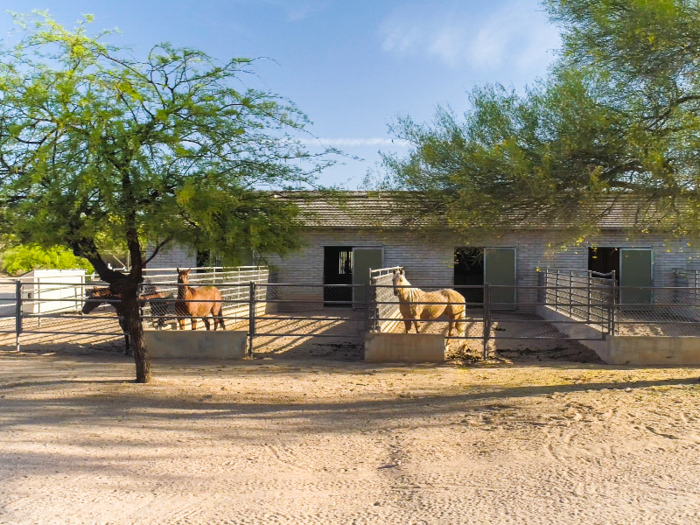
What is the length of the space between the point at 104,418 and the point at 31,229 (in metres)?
2.30

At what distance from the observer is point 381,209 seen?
10.1 metres

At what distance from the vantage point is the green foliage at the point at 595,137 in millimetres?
8227

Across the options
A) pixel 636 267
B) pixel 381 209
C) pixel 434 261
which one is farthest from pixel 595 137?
pixel 636 267

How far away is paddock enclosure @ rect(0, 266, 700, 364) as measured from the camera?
12242mm

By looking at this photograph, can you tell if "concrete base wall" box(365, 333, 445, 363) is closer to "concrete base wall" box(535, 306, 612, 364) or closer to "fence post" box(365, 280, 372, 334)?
"fence post" box(365, 280, 372, 334)

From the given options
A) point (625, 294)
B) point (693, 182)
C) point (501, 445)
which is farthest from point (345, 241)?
point (501, 445)

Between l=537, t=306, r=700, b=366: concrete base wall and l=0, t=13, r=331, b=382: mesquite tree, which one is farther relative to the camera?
l=537, t=306, r=700, b=366: concrete base wall

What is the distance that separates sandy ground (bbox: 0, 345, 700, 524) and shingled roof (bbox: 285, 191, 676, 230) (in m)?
2.47

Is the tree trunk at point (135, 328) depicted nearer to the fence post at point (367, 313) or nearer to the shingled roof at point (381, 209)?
the shingled roof at point (381, 209)

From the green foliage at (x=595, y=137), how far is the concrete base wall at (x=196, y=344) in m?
5.24

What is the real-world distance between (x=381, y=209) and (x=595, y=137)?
3312mm

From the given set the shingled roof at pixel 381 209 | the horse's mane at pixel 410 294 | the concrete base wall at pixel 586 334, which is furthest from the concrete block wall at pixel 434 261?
the shingled roof at pixel 381 209

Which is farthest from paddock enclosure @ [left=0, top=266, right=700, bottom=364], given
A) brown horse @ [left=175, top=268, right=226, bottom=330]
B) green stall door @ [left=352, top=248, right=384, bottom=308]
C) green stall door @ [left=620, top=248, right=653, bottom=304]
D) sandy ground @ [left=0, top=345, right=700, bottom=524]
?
sandy ground @ [left=0, top=345, right=700, bottom=524]

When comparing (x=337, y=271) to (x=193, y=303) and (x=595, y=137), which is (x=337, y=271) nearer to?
(x=193, y=303)
